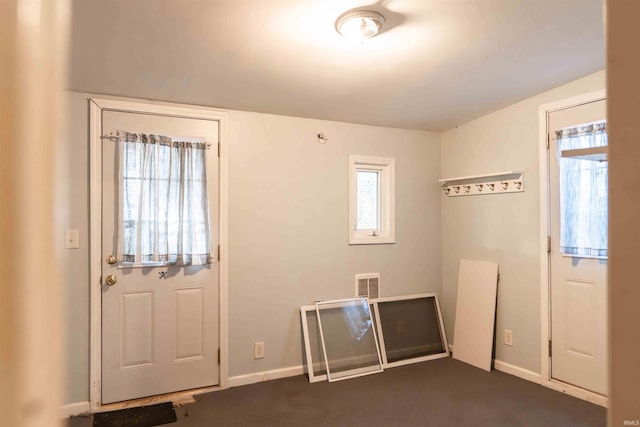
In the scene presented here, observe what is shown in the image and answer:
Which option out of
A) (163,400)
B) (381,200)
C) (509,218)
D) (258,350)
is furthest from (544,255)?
(163,400)

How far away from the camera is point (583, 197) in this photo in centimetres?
277

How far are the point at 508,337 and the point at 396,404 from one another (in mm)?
1273

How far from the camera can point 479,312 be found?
351 cm

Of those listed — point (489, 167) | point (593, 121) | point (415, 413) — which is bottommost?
point (415, 413)

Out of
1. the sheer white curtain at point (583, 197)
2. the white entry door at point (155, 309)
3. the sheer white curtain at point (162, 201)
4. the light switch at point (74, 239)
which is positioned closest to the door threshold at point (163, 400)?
the white entry door at point (155, 309)

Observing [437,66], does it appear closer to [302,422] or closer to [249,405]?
[302,422]

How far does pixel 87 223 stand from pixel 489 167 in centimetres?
339

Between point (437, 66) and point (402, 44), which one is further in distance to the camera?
point (437, 66)

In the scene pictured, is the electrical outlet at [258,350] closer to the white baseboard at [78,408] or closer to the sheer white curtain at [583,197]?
the white baseboard at [78,408]

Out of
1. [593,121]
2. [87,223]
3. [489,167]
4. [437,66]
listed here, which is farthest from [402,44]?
[87,223]

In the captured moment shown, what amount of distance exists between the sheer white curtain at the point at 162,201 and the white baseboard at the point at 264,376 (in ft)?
3.34

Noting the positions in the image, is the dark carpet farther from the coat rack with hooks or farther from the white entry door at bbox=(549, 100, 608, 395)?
the coat rack with hooks

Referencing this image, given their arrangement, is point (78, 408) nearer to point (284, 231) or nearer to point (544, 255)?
point (284, 231)

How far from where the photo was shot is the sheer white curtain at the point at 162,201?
275 centimetres
